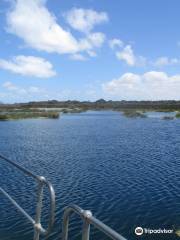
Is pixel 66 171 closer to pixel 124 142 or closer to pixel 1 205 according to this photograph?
pixel 1 205

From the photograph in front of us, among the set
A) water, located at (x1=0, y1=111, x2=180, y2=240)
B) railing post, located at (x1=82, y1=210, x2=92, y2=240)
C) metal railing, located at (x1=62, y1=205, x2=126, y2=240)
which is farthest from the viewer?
water, located at (x1=0, y1=111, x2=180, y2=240)

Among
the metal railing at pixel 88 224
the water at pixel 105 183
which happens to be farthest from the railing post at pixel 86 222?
the water at pixel 105 183

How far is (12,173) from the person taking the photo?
84.2 ft

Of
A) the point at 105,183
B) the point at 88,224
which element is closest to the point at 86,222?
the point at 88,224

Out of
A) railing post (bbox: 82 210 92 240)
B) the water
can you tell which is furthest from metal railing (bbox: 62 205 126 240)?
the water

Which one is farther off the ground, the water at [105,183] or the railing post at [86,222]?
the railing post at [86,222]

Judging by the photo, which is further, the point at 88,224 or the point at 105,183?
the point at 105,183

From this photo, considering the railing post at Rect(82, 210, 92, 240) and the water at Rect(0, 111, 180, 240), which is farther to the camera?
the water at Rect(0, 111, 180, 240)

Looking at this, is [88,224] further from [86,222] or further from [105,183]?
[105,183]

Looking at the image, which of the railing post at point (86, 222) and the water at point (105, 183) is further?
the water at point (105, 183)

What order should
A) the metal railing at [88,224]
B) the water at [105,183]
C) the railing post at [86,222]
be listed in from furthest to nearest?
the water at [105,183]
the railing post at [86,222]
the metal railing at [88,224]

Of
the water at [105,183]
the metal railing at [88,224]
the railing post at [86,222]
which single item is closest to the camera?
the metal railing at [88,224]

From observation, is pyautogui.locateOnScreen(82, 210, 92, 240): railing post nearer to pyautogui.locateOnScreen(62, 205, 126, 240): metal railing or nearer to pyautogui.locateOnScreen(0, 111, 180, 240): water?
pyautogui.locateOnScreen(62, 205, 126, 240): metal railing

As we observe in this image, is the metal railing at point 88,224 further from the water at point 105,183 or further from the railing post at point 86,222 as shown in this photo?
the water at point 105,183
